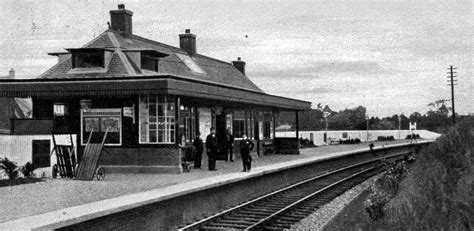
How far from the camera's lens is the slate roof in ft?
73.7

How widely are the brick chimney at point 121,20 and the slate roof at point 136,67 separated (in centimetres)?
34

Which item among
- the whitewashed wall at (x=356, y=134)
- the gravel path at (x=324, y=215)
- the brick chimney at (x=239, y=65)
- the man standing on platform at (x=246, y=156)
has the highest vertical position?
the brick chimney at (x=239, y=65)

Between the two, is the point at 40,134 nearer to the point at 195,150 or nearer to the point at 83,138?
the point at 83,138

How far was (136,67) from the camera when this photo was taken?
77.4 ft

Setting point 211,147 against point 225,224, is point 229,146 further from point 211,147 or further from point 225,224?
point 225,224

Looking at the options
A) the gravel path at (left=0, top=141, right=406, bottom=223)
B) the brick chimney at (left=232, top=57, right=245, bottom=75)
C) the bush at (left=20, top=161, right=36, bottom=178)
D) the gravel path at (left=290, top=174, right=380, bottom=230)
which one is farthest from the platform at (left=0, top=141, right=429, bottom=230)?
the brick chimney at (left=232, top=57, right=245, bottom=75)

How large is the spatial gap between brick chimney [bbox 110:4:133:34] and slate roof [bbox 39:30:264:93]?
34 centimetres

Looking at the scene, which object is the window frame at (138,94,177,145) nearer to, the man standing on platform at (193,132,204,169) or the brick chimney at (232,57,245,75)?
the man standing on platform at (193,132,204,169)

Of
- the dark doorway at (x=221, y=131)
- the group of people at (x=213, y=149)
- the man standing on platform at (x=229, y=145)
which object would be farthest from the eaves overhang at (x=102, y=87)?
the dark doorway at (x=221, y=131)

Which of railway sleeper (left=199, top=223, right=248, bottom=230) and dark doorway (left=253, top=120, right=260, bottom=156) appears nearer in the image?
railway sleeper (left=199, top=223, right=248, bottom=230)

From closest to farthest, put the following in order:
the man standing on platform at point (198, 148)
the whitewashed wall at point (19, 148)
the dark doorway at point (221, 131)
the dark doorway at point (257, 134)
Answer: the whitewashed wall at point (19, 148), the man standing on platform at point (198, 148), the dark doorway at point (221, 131), the dark doorway at point (257, 134)

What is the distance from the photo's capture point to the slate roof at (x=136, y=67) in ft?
73.7

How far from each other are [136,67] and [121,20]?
4365 millimetres

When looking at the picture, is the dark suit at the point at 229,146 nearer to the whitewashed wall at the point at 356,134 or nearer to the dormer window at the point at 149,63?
the dormer window at the point at 149,63
